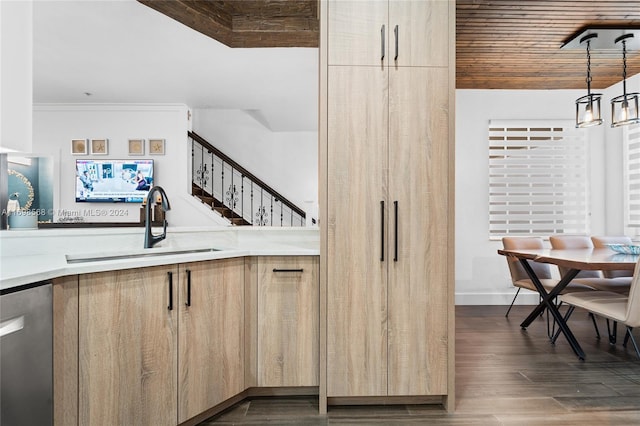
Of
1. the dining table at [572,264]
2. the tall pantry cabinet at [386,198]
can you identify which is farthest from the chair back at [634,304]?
the tall pantry cabinet at [386,198]

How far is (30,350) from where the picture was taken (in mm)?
1275

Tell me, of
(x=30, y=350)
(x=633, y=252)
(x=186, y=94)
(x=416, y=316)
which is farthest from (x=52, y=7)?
(x=633, y=252)

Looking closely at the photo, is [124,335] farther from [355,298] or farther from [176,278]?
[355,298]

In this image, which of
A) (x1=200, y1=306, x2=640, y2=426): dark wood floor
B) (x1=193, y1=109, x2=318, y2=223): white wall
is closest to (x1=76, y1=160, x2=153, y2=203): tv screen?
(x1=193, y1=109, x2=318, y2=223): white wall

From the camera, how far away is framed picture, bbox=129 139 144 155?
6.26m

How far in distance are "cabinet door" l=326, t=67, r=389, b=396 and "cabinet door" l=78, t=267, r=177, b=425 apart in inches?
33.7

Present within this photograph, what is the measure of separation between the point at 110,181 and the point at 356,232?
18.1 feet

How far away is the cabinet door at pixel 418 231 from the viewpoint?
7.10 feet

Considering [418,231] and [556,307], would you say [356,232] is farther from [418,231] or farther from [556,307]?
[556,307]

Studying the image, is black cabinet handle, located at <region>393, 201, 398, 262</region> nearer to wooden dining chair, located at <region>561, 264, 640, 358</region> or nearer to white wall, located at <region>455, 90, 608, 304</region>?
wooden dining chair, located at <region>561, 264, 640, 358</region>

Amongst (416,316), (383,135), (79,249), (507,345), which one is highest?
(383,135)

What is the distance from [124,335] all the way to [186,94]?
485 centimetres

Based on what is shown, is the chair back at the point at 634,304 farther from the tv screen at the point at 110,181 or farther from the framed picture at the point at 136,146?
the framed picture at the point at 136,146

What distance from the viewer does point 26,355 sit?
4.14 ft
